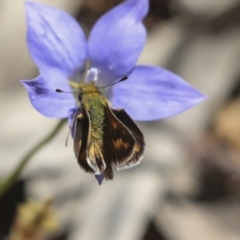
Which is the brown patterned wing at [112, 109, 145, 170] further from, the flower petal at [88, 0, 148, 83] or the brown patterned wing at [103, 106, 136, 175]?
the flower petal at [88, 0, 148, 83]

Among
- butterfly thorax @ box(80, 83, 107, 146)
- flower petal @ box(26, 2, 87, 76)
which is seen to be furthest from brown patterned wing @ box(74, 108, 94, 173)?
flower petal @ box(26, 2, 87, 76)

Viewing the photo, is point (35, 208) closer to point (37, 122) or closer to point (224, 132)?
point (37, 122)

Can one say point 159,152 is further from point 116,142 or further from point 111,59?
point 116,142

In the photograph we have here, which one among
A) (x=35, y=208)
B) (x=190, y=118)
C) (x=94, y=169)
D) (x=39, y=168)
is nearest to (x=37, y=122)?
(x=39, y=168)

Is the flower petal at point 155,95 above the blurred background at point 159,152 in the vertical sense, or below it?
above

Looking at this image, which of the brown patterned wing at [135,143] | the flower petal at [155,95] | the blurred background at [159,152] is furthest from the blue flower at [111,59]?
the blurred background at [159,152]

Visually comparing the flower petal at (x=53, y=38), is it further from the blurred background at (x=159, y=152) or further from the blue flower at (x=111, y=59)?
the blurred background at (x=159, y=152)

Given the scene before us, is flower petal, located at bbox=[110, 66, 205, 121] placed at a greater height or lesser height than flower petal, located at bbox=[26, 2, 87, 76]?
lesser
